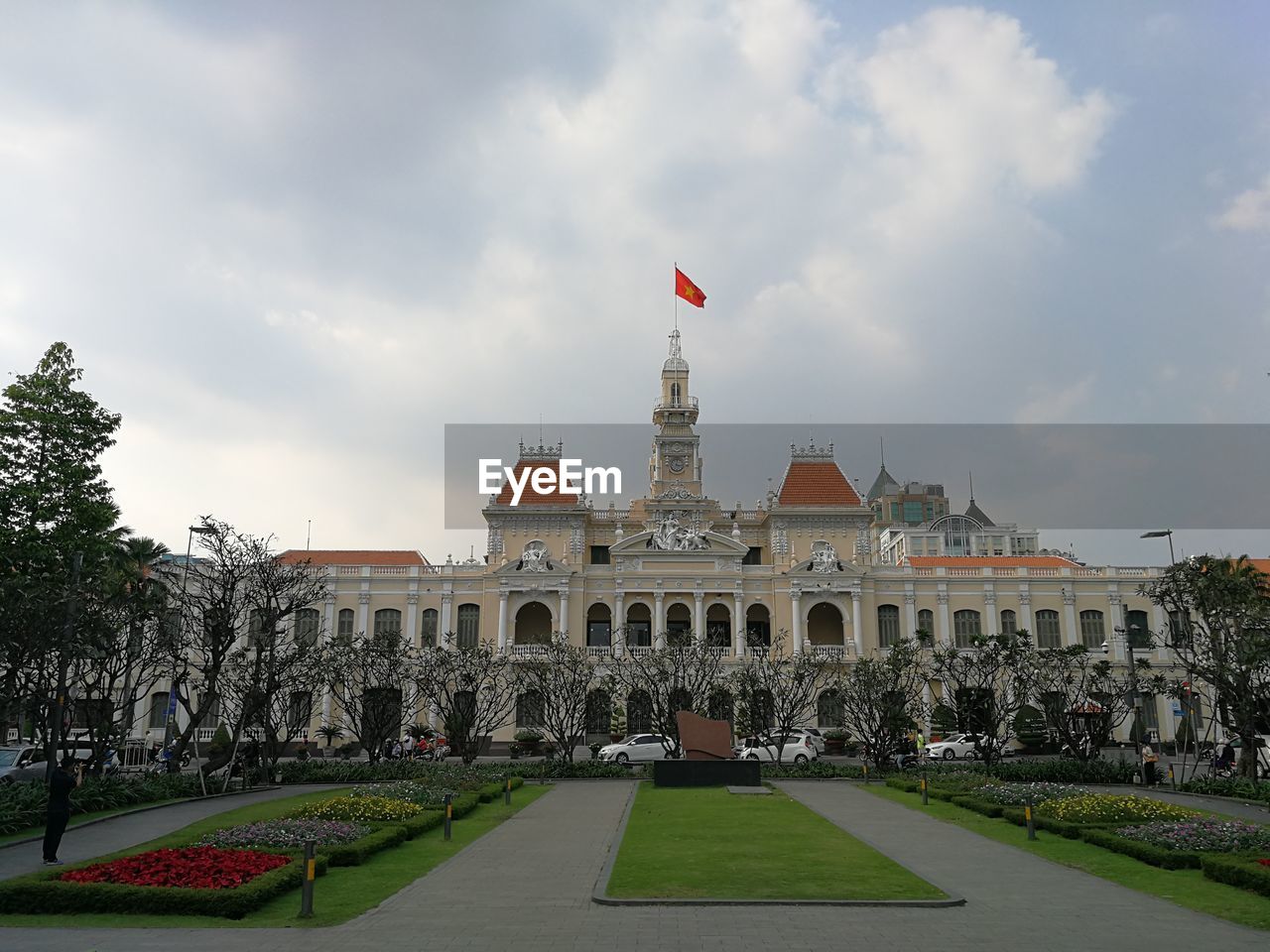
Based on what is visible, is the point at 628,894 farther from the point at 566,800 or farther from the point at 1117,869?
the point at 566,800

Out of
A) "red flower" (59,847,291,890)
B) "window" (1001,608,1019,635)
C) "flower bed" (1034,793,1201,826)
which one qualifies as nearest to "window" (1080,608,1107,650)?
"window" (1001,608,1019,635)

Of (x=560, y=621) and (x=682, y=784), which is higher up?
(x=560, y=621)

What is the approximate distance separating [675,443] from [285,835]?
55502 mm

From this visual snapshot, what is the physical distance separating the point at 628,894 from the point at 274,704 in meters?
31.1

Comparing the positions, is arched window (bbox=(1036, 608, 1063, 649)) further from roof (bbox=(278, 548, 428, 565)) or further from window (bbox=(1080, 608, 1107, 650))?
roof (bbox=(278, 548, 428, 565))

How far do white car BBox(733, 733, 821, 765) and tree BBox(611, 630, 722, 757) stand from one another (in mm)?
2659

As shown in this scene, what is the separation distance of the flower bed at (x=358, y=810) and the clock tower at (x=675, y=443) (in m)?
48.2

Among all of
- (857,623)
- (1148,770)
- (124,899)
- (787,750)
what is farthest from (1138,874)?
(857,623)

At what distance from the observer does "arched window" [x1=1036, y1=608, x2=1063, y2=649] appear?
6238 cm

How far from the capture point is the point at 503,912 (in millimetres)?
13398

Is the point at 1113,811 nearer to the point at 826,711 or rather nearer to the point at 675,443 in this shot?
the point at 826,711

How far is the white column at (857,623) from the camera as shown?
60688mm

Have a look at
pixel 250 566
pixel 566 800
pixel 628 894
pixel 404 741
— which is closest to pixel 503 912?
pixel 628 894

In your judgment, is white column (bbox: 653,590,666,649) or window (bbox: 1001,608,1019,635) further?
window (bbox: 1001,608,1019,635)
